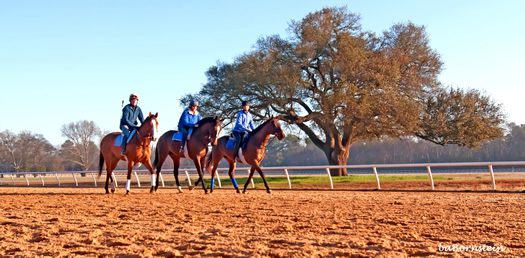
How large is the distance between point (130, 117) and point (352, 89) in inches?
631

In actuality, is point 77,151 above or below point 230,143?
above

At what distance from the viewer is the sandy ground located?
199 inches

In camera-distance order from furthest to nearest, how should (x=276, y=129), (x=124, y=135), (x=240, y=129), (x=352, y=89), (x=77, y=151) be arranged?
(x=77, y=151)
(x=352, y=89)
(x=240, y=129)
(x=124, y=135)
(x=276, y=129)

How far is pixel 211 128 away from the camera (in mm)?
14094

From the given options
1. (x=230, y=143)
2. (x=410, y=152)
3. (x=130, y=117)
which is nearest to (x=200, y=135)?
(x=230, y=143)

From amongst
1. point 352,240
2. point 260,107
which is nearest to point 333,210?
point 352,240

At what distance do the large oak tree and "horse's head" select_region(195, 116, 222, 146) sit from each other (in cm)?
1455

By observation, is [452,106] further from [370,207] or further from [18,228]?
[18,228]

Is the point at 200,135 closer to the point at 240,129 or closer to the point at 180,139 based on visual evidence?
the point at 180,139

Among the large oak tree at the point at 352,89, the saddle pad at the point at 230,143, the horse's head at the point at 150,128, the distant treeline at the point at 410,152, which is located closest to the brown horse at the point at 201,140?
the saddle pad at the point at 230,143

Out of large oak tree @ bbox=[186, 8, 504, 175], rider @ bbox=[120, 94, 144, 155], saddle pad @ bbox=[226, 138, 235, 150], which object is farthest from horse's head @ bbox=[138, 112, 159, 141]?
large oak tree @ bbox=[186, 8, 504, 175]

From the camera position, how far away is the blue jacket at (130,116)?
13906 millimetres

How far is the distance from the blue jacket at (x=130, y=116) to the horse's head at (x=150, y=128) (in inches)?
14.3

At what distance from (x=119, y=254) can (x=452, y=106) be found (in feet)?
91.2
